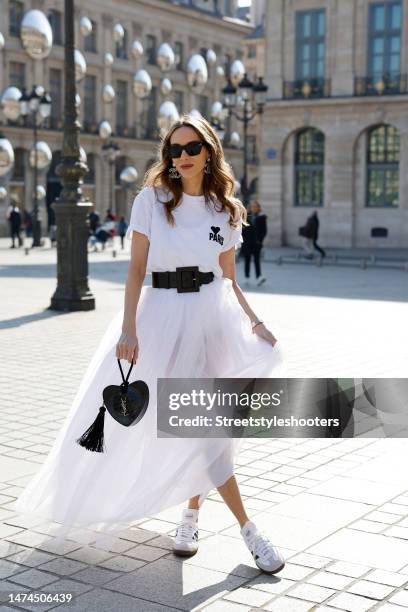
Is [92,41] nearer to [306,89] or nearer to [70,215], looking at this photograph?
[306,89]

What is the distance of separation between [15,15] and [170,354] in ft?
175

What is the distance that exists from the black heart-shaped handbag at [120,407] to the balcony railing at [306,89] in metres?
33.2

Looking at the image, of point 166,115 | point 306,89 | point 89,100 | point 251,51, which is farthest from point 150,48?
point 166,115

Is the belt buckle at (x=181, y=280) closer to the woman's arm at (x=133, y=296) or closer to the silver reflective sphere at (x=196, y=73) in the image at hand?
the woman's arm at (x=133, y=296)

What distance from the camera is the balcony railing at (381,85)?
34906 millimetres

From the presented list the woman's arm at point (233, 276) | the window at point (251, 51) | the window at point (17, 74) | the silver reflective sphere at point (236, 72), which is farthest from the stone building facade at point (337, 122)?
the window at point (251, 51)

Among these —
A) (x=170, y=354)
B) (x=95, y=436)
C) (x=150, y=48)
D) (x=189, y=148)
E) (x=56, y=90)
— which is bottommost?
(x=95, y=436)

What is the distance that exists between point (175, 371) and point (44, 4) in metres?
54.9

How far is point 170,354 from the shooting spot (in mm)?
4316

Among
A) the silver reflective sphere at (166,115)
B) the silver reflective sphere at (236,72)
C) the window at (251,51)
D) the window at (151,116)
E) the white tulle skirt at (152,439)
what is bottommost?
the white tulle skirt at (152,439)

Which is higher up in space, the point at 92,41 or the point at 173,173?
the point at 92,41

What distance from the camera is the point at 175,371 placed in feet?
14.2

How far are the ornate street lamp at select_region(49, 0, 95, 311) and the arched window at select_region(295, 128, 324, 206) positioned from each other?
23452mm

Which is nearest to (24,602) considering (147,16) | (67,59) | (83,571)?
(83,571)
